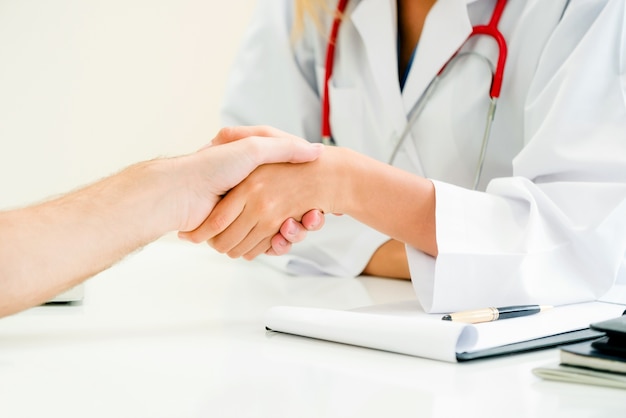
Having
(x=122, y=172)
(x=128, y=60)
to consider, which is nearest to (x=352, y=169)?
(x=122, y=172)

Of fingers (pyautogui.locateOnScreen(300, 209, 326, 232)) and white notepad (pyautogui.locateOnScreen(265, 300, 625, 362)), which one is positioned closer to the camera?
white notepad (pyautogui.locateOnScreen(265, 300, 625, 362))

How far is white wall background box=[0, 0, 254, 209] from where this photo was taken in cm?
216

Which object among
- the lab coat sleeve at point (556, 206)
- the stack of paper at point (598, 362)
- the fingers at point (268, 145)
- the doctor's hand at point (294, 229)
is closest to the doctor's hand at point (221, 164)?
the fingers at point (268, 145)

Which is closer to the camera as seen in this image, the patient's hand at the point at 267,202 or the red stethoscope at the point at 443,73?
the patient's hand at the point at 267,202

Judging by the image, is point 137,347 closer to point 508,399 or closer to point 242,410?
point 242,410

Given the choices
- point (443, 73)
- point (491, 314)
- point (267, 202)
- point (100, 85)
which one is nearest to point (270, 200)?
point (267, 202)

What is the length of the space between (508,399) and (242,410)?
0.21m

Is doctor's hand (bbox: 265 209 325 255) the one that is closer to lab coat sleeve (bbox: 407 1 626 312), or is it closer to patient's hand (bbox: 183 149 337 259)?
patient's hand (bbox: 183 149 337 259)

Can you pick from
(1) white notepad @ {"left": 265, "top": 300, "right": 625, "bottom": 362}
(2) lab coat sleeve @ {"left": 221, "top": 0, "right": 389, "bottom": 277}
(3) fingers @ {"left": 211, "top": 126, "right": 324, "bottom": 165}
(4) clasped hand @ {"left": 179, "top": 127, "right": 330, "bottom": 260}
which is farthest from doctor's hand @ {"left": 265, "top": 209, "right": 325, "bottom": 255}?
(2) lab coat sleeve @ {"left": 221, "top": 0, "right": 389, "bottom": 277}

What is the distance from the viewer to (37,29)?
216cm

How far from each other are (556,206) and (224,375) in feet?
1.96

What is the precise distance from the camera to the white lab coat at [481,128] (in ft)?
3.39

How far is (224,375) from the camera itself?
2.26ft

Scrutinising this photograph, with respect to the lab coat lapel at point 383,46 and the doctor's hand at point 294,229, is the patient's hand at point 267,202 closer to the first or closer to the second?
the doctor's hand at point 294,229
